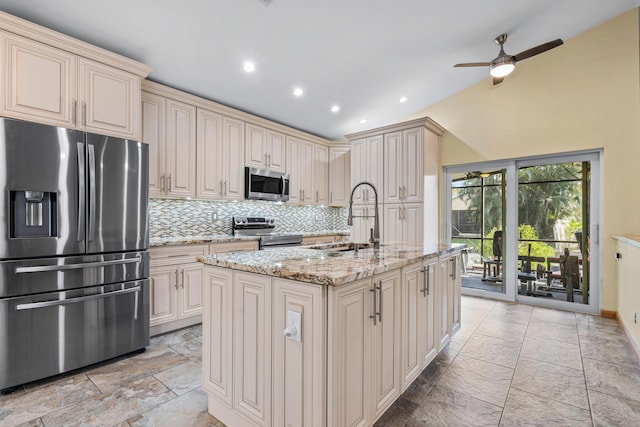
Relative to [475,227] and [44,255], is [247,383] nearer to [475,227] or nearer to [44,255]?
[44,255]

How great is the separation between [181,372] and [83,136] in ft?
6.26

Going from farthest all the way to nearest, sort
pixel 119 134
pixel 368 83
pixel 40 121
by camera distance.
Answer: pixel 368 83 → pixel 119 134 → pixel 40 121

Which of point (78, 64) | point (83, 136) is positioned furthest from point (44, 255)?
point (78, 64)

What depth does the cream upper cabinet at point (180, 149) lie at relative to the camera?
333cm

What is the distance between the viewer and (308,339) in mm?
1314

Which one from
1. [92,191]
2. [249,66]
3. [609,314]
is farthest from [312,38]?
[609,314]

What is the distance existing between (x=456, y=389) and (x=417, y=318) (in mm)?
571

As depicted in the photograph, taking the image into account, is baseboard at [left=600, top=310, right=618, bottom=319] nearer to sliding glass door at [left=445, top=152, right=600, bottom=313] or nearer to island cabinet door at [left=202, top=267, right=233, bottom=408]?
sliding glass door at [left=445, top=152, right=600, bottom=313]

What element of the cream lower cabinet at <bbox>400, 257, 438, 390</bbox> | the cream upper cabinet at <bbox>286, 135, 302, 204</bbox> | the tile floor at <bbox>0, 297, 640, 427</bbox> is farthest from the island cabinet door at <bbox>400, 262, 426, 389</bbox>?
the cream upper cabinet at <bbox>286, 135, 302, 204</bbox>

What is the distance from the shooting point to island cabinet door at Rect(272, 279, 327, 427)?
1.28 m

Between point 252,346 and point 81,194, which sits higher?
point 81,194

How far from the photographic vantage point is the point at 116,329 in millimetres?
2436

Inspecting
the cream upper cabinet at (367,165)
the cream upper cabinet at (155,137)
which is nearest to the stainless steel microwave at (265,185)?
the cream upper cabinet at (155,137)

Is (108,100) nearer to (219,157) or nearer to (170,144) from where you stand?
(170,144)
